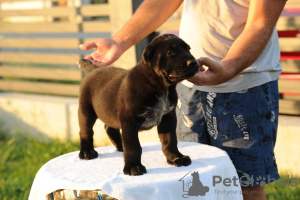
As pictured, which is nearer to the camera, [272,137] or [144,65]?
[144,65]

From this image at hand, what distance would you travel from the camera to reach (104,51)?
270cm

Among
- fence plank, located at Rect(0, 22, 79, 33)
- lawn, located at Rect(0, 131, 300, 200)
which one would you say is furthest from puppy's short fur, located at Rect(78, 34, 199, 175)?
fence plank, located at Rect(0, 22, 79, 33)

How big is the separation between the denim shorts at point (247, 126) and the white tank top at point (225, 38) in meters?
0.05

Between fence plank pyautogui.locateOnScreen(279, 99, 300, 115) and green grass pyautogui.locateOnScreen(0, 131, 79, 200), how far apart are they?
8.21 feet

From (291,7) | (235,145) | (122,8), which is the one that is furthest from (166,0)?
(122,8)

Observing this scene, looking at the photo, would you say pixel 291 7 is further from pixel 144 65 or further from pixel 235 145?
pixel 144 65

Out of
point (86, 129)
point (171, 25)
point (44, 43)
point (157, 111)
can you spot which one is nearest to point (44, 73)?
point (44, 43)

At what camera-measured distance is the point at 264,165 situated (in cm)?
271

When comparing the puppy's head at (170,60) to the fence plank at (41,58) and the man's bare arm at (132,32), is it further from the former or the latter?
the fence plank at (41,58)

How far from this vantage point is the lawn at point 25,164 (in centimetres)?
418

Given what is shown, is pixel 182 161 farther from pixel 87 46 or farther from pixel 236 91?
pixel 87 46

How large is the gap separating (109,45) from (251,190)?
119 centimetres

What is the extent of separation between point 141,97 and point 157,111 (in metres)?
0.12

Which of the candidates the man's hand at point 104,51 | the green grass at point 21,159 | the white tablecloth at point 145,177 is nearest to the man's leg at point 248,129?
the white tablecloth at point 145,177
